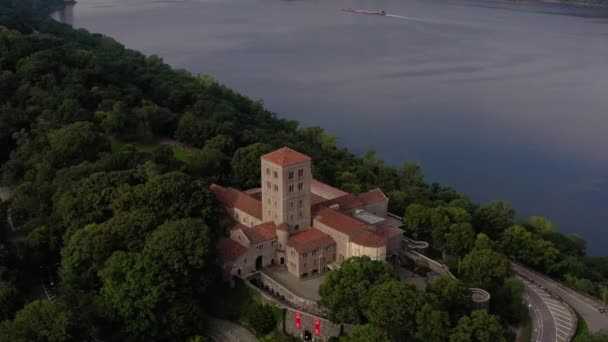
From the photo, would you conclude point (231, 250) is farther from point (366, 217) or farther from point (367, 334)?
point (367, 334)

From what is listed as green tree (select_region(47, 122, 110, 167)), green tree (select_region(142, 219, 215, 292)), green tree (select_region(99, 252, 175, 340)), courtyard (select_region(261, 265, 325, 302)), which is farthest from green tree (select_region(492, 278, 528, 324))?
green tree (select_region(47, 122, 110, 167))

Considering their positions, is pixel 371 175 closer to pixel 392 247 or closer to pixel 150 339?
pixel 392 247

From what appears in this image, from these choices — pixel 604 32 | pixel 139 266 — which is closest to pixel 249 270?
pixel 139 266

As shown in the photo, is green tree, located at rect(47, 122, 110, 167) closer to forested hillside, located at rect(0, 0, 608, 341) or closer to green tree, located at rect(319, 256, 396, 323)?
forested hillside, located at rect(0, 0, 608, 341)

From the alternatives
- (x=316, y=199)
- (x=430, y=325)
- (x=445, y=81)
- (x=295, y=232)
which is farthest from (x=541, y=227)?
(x=445, y=81)

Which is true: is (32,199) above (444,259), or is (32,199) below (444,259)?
above

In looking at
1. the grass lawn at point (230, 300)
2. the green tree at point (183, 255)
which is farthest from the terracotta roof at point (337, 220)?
the green tree at point (183, 255)
